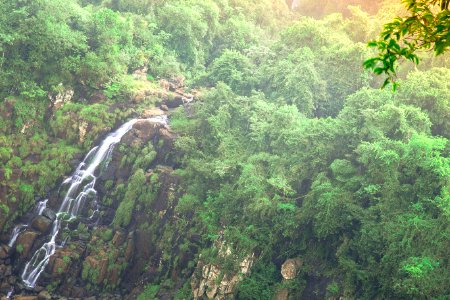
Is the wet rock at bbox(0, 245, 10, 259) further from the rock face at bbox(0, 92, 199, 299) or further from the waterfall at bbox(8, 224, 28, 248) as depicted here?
the waterfall at bbox(8, 224, 28, 248)

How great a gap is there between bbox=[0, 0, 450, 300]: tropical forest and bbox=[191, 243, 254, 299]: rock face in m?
0.05

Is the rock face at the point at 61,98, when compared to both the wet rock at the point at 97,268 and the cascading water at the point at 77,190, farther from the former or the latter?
the wet rock at the point at 97,268

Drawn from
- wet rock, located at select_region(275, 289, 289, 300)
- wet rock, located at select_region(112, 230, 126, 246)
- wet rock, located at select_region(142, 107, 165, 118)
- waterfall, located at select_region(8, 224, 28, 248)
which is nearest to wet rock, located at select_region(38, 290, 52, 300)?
waterfall, located at select_region(8, 224, 28, 248)

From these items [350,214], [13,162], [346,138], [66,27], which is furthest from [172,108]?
[350,214]

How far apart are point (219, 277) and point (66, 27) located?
50.4ft

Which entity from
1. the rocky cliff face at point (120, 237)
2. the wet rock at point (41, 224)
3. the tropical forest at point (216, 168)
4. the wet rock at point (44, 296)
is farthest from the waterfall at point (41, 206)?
the wet rock at point (44, 296)

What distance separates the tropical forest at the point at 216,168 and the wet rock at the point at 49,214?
15 cm

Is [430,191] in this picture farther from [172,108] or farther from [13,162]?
[13,162]

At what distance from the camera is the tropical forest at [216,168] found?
13.2 meters

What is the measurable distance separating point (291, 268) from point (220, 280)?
253 cm

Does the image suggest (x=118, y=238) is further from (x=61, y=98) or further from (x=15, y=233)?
(x=61, y=98)

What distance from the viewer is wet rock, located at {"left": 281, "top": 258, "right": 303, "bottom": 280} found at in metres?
14.3

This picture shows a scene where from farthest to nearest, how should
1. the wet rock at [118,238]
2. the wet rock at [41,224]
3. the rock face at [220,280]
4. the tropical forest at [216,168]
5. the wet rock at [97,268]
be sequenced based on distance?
the wet rock at [41,224] < the wet rock at [118,238] < the wet rock at [97,268] < the rock face at [220,280] < the tropical forest at [216,168]

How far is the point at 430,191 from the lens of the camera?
12703 millimetres
